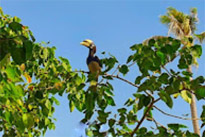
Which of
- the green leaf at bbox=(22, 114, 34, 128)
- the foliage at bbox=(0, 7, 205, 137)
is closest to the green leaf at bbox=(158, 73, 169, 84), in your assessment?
the foliage at bbox=(0, 7, 205, 137)

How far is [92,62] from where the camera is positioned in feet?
8.89

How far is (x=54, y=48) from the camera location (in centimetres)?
424

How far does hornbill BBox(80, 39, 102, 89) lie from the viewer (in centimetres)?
222

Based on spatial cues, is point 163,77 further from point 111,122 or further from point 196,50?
point 111,122

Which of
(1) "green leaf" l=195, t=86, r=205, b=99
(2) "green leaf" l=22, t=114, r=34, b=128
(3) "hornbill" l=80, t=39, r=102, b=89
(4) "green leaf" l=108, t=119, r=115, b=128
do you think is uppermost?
(3) "hornbill" l=80, t=39, r=102, b=89

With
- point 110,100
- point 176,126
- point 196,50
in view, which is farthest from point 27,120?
point 196,50

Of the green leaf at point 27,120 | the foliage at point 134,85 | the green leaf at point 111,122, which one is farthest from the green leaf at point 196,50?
the green leaf at point 27,120

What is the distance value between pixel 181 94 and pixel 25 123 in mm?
960

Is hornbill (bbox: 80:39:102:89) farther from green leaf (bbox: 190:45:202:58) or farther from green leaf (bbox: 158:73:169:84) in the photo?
green leaf (bbox: 190:45:202:58)

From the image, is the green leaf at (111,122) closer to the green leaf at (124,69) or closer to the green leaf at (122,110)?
the green leaf at (122,110)

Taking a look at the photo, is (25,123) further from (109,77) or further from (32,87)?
(32,87)

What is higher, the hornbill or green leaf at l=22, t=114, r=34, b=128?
the hornbill

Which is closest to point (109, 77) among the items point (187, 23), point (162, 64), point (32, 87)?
point (162, 64)

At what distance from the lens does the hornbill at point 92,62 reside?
7.29ft
